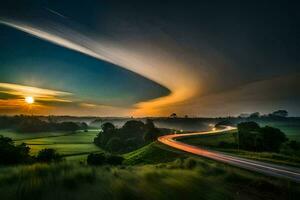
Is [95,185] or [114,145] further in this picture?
[114,145]

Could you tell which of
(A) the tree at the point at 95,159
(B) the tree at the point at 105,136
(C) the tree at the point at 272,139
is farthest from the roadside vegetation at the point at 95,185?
(B) the tree at the point at 105,136

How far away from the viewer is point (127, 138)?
12538cm

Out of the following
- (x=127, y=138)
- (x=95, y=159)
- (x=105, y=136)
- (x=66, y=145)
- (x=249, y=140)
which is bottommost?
(x=66, y=145)

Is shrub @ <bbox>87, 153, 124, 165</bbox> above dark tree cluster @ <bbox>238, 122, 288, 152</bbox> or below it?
below

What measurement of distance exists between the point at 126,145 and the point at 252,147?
55598mm

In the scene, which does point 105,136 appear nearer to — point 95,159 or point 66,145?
point 66,145

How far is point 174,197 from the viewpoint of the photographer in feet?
31.4

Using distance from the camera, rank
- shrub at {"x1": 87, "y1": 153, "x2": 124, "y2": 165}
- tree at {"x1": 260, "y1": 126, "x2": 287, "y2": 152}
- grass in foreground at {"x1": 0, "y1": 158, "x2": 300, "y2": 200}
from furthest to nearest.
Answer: tree at {"x1": 260, "y1": 126, "x2": 287, "y2": 152}, shrub at {"x1": 87, "y1": 153, "x2": 124, "y2": 165}, grass in foreground at {"x1": 0, "y1": 158, "x2": 300, "y2": 200}

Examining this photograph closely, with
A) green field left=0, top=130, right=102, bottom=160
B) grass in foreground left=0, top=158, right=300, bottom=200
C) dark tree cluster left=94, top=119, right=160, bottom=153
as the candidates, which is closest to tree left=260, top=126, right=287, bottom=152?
dark tree cluster left=94, top=119, right=160, bottom=153

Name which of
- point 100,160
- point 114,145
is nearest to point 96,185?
point 100,160

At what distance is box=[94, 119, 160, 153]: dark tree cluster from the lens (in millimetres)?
107188

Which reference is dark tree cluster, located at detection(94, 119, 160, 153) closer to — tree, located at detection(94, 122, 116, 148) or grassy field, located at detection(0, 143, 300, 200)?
tree, located at detection(94, 122, 116, 148)

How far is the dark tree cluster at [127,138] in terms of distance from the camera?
4220 inches

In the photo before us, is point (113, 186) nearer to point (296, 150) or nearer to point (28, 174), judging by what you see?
point (28, 174)
